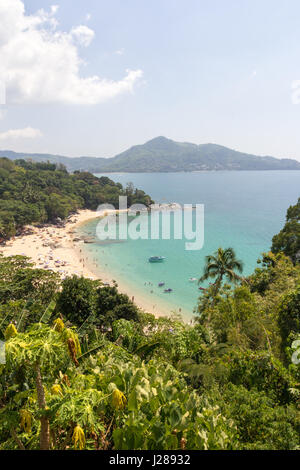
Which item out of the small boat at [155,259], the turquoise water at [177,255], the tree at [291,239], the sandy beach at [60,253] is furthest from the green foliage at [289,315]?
the small boat at [155,259]

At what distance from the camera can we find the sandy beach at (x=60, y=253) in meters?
32.2

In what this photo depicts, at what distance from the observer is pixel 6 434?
203 inches

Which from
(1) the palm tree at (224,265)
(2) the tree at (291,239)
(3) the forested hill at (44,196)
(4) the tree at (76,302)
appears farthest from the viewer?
(3) the forested hill at (44,196)

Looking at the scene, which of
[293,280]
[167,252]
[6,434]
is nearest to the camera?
[6,434]

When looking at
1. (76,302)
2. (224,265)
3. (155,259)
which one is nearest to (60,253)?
(155,259)

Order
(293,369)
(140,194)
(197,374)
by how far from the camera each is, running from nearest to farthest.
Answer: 1. (293,369)
2. (197,374)
3. (140,194)

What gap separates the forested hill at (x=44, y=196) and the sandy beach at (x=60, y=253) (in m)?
3.58

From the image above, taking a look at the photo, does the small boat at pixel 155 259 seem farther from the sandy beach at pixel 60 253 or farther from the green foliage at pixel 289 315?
the green foliage at pixel 289 315

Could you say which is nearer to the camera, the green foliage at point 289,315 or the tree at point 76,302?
the green foliage at point 289,315

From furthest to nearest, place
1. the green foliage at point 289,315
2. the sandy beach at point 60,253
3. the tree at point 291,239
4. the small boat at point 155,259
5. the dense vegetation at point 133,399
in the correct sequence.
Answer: the small boat at point 155,259 → the sandy beach at point 60,253 → the tree at point 291,239 → the green foliage at point 289,315 → the dense vegetation at point 133,399
